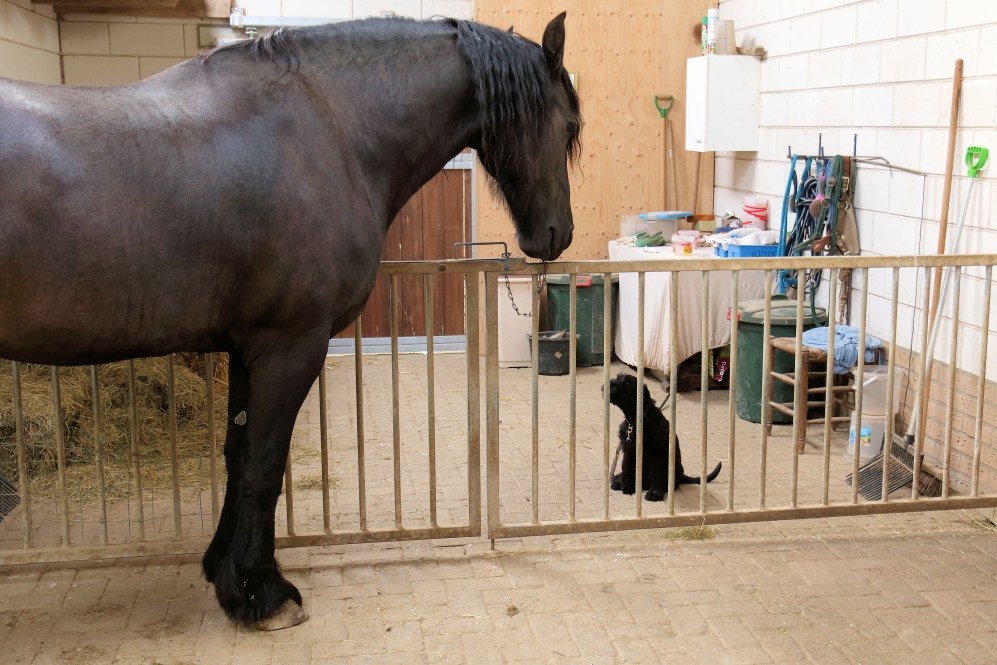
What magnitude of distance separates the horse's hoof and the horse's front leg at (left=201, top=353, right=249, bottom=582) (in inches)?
12.9

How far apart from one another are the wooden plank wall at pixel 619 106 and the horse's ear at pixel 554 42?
15.3 ft

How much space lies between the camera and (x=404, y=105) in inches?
117

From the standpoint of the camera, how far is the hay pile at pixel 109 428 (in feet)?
15.2

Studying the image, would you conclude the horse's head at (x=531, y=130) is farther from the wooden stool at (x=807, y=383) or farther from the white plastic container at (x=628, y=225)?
the white plastic container at (x=628, y=225)

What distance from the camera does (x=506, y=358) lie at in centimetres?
768

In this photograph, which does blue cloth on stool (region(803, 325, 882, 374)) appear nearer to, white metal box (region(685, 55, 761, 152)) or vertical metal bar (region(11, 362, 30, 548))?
white metal box (region(685, 55, 761, 152))

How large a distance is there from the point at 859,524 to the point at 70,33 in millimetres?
6491

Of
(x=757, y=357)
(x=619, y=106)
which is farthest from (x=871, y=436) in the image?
(x=619, y=106)

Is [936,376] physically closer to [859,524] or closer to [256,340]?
[859,524]

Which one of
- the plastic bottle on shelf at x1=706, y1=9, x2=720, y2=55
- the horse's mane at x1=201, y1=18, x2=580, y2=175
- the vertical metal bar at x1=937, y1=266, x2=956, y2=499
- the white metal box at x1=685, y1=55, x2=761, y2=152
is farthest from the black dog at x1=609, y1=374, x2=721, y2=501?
the plastic bottle on shelf at x1=706, y1=9, x2=720, y2=55

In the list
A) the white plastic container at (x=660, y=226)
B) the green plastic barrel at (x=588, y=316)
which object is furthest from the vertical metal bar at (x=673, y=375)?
the white plastic container at (x=660, y=226)

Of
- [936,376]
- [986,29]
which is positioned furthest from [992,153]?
[936,376]

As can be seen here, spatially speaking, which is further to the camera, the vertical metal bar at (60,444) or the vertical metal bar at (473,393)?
the vertical metal bar at (473,393)

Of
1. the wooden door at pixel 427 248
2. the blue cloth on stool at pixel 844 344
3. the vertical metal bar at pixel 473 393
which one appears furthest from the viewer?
the wooden door at pixel 427 248
